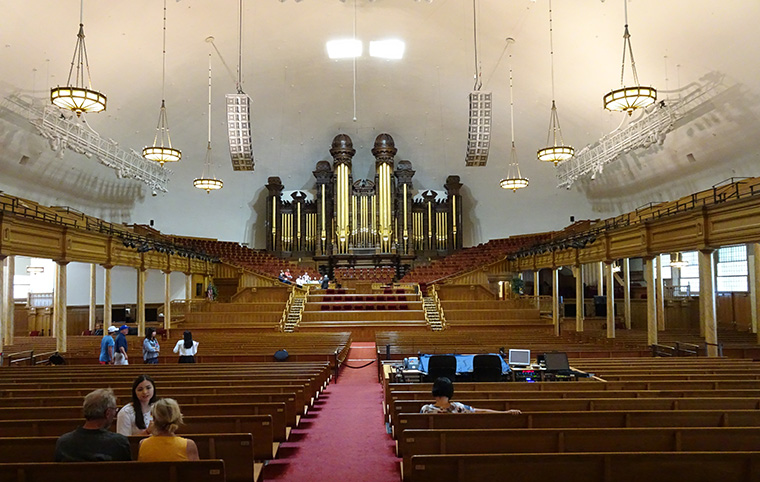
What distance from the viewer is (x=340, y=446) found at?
5207mm

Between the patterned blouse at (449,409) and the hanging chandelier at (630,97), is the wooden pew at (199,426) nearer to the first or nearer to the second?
the patterned blouse at (449,409)

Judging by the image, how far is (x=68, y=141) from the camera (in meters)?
14.5

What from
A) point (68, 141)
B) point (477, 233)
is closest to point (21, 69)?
point (68, 141)

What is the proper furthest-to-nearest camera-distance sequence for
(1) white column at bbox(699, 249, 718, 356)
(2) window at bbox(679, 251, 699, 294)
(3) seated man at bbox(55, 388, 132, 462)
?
1. (2) window at bbox(679, 251, 699, 294)
2. (1) white column at bbox(699, 249, 718, 356)
3. (3) seated man at bbox(55, 388, 132, 462)

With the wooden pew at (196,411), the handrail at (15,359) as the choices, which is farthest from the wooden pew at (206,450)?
the handrail at (15,359)

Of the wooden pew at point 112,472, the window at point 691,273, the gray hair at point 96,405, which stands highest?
the window at point 691,273

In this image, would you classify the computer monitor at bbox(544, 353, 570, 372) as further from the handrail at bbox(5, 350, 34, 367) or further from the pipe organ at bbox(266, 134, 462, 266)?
the pipe organ at bbox(266, 134, 462, 266)

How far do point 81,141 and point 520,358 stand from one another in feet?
44.7

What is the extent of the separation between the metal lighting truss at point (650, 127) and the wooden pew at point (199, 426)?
13.0m

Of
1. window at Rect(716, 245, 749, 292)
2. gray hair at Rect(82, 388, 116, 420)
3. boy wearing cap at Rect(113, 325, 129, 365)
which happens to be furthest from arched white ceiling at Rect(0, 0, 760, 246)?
gray hair at Rect(82, 388, 116, 420)

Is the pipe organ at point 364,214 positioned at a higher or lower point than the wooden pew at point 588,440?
higher

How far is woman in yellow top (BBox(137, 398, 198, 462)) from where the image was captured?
2.79m

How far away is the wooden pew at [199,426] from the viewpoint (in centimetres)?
387

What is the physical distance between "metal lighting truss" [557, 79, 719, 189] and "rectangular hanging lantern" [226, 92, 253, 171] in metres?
10.5
